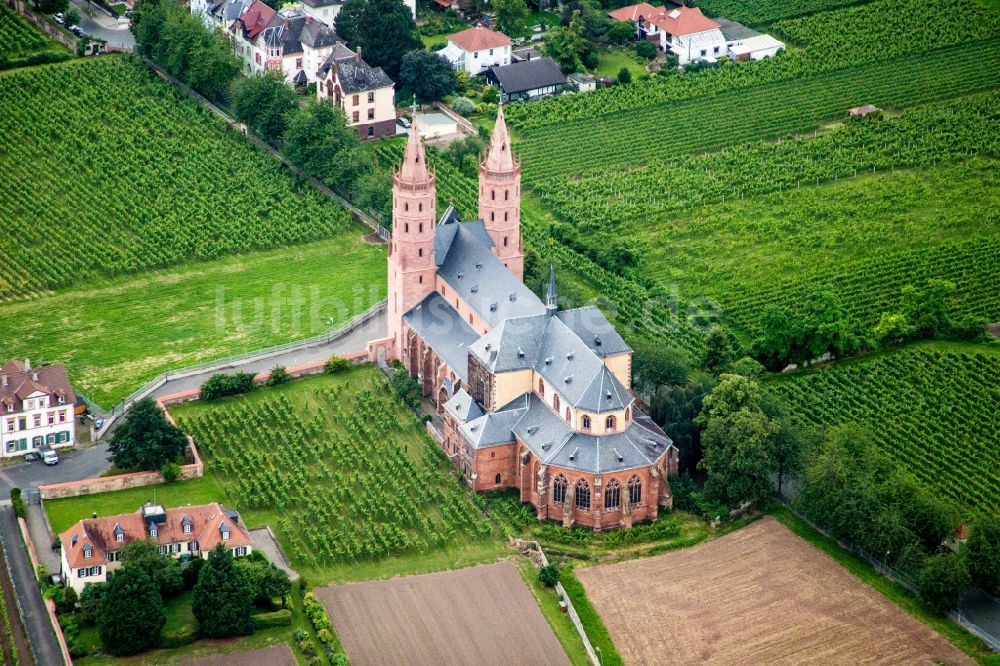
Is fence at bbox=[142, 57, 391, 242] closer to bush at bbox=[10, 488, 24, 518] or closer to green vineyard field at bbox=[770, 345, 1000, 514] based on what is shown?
green vineyard field at bbox=[770, 345, 1000, 514]

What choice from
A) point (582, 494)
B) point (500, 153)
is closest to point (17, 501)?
point (582, 494)

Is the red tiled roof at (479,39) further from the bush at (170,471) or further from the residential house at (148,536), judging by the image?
the residential house at (148,536)

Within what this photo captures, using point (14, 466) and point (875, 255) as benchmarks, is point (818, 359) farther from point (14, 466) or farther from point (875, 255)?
point (14, 466)

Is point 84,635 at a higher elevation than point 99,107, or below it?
below

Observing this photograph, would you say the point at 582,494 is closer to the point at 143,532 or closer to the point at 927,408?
the point at 143,532

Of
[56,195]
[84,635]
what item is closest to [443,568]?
[84,635]

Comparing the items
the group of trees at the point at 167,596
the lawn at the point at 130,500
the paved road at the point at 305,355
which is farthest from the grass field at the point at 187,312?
the group of trees at the point at 167,596

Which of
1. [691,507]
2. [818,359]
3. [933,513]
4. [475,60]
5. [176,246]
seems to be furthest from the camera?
[475,60]
